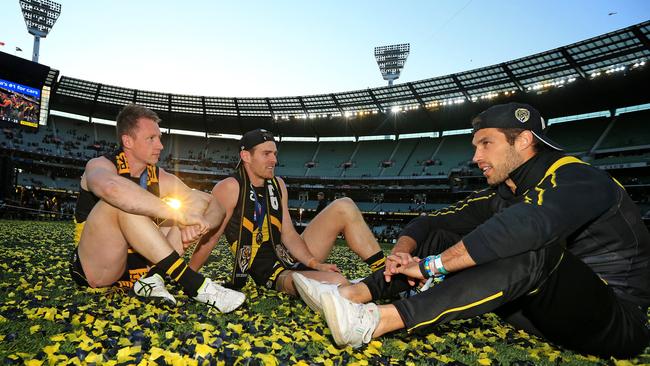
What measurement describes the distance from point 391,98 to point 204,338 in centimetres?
3841

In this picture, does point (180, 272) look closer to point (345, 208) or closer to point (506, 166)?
point (345, 208)

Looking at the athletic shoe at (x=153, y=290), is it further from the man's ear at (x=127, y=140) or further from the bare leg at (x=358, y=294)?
the bare leg at (x=358, y=294)

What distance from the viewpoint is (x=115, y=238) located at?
3375 mm

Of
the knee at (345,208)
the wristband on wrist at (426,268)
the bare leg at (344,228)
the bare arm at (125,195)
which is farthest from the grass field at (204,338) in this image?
the knee at (345,208)

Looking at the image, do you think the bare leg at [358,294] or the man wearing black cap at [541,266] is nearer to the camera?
the man wearing black cap at [541,266]

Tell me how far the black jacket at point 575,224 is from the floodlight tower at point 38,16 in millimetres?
60069

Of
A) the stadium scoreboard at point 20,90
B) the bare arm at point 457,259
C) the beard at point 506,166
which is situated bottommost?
the bare arm at point 457,259

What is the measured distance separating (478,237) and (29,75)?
25.7 meters

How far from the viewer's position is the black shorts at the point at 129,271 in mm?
3760

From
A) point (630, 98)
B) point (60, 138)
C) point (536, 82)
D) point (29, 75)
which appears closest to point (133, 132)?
point (29, 75)

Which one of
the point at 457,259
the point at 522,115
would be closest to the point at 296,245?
the point at 457,259

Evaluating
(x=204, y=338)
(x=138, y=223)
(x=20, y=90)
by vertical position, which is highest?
(x=20, y=90)

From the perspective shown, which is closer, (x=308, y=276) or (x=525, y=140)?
(x=525, y=140)

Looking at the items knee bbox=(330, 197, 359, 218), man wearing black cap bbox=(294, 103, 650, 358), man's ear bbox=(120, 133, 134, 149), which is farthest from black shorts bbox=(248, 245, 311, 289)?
man's ear bbox=(120, 133, 134, 149)
